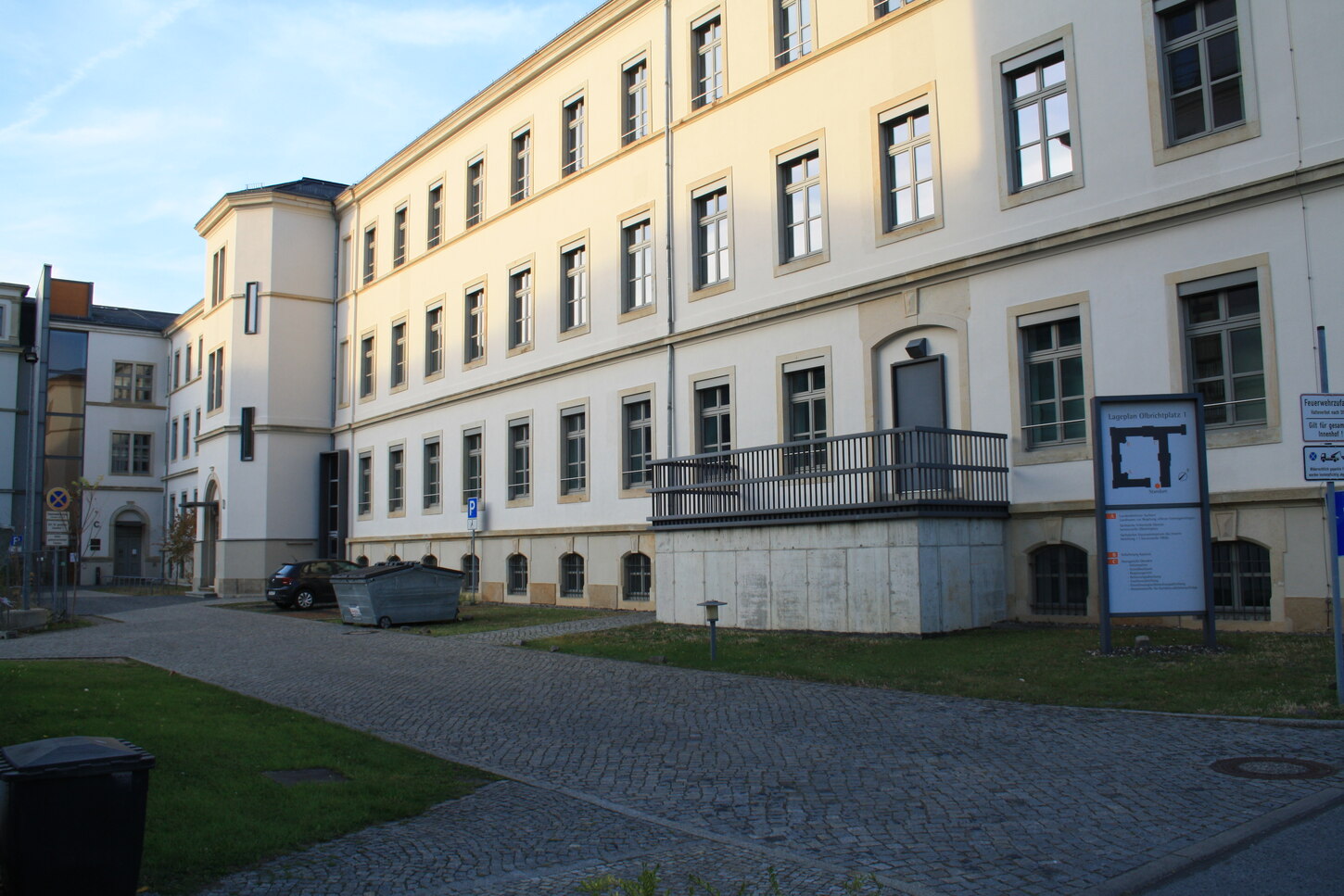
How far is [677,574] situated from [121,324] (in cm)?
5269

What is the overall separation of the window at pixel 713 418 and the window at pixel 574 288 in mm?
5831

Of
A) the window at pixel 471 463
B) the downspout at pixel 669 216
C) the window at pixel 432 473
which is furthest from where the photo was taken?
the window at pixel 432 473

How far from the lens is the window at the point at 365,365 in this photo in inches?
1644

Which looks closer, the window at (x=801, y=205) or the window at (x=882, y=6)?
the window at (x=882, y=6)

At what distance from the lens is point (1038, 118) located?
18.7 metres

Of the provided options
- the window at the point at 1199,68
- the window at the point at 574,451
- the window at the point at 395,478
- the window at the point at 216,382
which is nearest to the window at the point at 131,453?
the window at the point at 216,382

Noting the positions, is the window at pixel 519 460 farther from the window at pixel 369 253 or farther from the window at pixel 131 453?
the window at pixel 131 453

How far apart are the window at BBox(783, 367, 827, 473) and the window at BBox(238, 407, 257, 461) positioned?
26757 millimetres

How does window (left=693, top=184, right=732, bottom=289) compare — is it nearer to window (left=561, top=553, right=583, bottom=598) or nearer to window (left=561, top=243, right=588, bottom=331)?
window (left=561, top=243, right=588, bottom=331)

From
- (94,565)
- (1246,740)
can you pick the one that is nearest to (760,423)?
(1246,740)

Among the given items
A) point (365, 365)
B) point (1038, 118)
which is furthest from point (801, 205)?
point (365, 365)

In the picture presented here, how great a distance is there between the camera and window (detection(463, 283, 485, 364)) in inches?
1374

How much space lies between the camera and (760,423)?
2347 centimetres

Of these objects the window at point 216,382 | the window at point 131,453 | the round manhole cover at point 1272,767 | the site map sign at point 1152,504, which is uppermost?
the window at point 216,382
